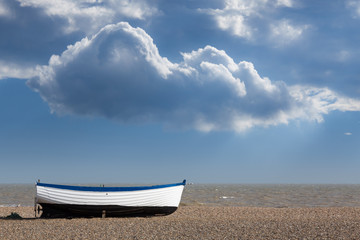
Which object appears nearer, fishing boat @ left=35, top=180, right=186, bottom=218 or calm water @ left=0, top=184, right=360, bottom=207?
fishing boat @ left=35, top=180, right=186, bottom=218

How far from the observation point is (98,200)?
843 inches

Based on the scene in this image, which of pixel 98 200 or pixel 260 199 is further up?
pixel 98 200

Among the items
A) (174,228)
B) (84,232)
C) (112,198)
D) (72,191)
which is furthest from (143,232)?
(72,191)

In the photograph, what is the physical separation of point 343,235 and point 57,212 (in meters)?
17.2

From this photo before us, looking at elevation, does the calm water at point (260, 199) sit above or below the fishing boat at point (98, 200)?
below

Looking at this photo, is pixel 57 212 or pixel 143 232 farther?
pixel 57 212

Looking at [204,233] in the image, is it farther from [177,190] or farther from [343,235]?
[177,190]

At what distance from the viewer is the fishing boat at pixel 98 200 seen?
843 inches

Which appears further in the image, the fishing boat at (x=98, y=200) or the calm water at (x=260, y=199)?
the calm water at (x=260, y=199)

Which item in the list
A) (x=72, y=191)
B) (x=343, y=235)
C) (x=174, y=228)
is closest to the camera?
(x=343, y=235)

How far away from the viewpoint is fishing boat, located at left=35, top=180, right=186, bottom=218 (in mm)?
21422

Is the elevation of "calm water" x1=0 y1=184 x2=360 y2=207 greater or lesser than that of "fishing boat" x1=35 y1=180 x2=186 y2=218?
lesser

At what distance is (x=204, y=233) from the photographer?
15125 millimetres

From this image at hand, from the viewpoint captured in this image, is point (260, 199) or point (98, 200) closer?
point (98, 200)
